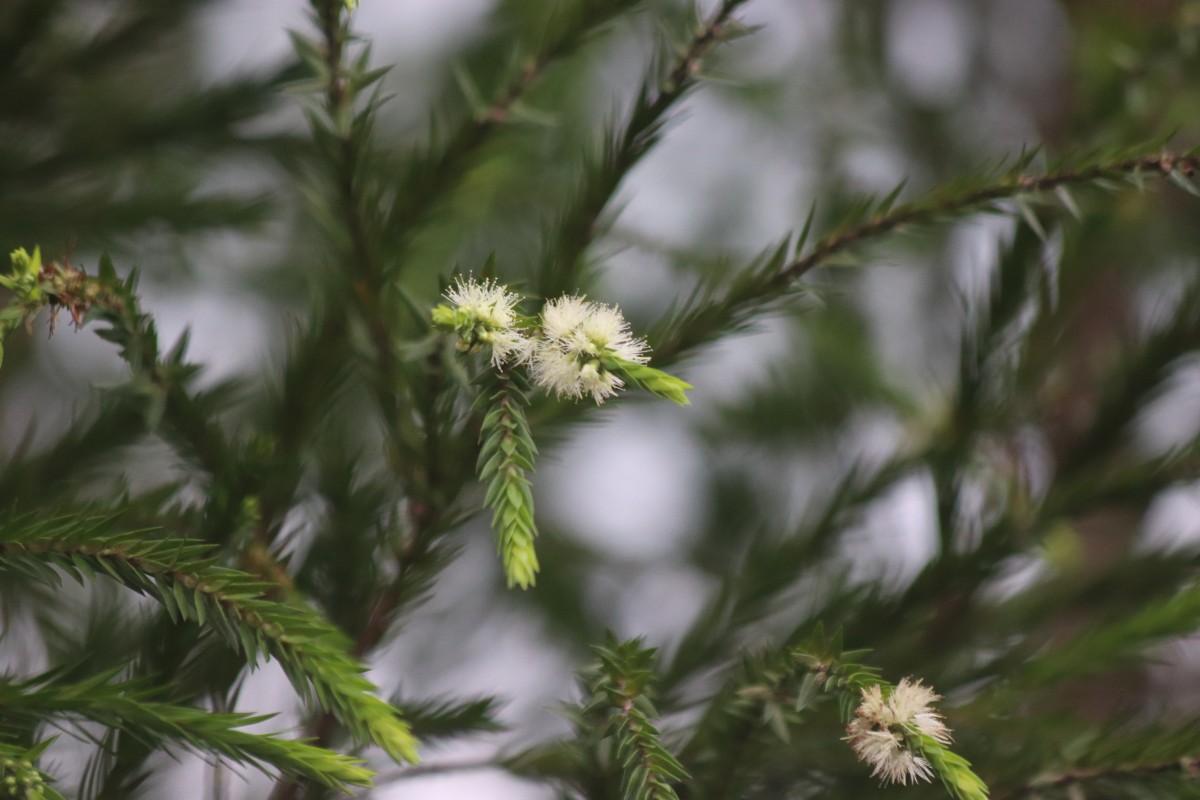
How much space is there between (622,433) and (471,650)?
81 cm

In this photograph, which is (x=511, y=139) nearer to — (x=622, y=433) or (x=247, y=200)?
(x=247, y=200)

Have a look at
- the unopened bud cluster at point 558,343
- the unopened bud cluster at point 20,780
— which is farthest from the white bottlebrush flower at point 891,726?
the unopened bud cluster at point 20,780

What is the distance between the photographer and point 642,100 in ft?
2.92

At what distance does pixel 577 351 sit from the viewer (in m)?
0.71

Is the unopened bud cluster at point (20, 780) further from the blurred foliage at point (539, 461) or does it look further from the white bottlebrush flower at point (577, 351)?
→ the white bottlebrush flower at point (577, 351)

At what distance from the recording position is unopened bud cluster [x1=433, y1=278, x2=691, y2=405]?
27.9 inches

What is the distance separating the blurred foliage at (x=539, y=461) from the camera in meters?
0.76

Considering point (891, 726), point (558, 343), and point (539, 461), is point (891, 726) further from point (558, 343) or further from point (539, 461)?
point (539, 461)

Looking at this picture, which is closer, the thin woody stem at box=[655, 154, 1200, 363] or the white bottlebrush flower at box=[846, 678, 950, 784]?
the white bottlebrush flower at box=[846, 678, 950, 784]

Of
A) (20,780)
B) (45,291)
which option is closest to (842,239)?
(45,291)

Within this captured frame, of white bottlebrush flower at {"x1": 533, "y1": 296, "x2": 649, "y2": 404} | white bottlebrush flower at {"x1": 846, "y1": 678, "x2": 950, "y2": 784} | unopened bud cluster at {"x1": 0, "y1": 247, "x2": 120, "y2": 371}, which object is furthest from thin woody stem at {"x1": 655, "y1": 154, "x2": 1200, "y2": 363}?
unopened bud cluster at {"x1": 0, "y1": 247, "x2": 120, "y2": 371}

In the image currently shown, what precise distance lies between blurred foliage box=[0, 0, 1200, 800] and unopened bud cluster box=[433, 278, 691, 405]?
43 millimetres

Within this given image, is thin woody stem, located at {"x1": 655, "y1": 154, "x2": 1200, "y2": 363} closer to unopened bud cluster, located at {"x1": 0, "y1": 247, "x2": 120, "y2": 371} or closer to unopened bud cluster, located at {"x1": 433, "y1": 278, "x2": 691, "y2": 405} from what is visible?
unopened bud cluster, located at {"x1": 433, "y1": 278, "x2": 691, "y2": 405}

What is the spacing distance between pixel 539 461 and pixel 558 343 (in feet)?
1.23
